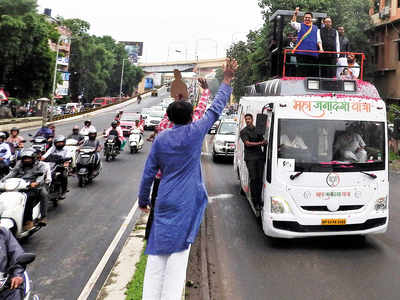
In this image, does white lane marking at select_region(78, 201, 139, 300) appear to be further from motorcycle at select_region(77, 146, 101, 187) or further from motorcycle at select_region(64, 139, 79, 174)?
motorcycle at select_region(64, 139, 79, 174)

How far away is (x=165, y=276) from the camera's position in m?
3.08

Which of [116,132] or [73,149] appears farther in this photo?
[116,132]

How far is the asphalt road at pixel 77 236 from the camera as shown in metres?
5.08

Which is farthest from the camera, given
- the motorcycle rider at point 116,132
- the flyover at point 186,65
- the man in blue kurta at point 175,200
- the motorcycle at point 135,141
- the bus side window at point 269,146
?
the flyover at point 186,65

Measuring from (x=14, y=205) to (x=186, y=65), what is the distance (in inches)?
4124

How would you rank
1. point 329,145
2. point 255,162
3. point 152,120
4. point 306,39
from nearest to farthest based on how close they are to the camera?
point 329,145 → point 255,162 → point 306,39 → point 152,120

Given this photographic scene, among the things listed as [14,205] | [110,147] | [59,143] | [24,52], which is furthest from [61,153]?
[24,52]

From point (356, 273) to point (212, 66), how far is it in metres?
93.3

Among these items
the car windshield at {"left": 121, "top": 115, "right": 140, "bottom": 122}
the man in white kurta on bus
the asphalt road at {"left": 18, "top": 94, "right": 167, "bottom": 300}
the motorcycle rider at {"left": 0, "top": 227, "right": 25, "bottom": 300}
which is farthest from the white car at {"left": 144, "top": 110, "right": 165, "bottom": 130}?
the motorcycle rider at {"left": 0, "top": 227, "right": 25, "bottom": 300}

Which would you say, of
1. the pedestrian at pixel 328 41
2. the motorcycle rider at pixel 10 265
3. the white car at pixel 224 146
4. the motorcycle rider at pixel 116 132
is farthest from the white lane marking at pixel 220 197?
the motorcycle rider at pixel 10 265

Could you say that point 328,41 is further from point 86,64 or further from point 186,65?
point 186,65

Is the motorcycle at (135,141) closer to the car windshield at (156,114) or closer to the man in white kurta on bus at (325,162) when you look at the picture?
the man in white kurta on bus at (325,162)

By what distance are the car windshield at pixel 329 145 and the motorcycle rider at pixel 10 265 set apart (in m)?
Answer: 4.22

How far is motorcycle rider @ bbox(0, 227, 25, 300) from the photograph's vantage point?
3284 mm
